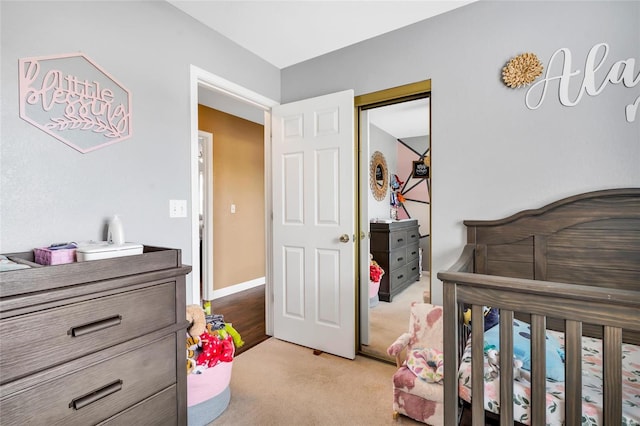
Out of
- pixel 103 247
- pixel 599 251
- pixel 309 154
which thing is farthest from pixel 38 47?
pixel 599 251

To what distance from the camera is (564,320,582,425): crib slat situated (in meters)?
0.88

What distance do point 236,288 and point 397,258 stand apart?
2.17m

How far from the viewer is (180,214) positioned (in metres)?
1.95

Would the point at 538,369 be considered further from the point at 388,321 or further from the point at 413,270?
the point at 413,270

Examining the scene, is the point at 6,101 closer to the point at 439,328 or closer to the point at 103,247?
the point at 103,247

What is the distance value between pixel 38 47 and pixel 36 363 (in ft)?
4.37

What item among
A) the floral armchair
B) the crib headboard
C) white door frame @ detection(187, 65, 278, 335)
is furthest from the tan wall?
the crib headboard

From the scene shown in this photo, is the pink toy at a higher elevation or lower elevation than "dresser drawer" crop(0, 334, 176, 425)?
lower

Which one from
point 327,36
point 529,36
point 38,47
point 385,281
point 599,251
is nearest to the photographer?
point 38,47

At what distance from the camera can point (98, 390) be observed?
1147 mm

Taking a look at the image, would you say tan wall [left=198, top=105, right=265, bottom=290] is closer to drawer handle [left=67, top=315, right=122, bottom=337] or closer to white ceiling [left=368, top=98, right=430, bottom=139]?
white ceiling [left=368, top=98, right=430, bottom=139]

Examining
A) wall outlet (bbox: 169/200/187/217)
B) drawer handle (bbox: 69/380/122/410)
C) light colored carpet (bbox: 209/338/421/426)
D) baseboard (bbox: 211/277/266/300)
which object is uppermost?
wall outlet (bbox: 169/200/187/217)

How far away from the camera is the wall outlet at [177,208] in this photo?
6.24 feet

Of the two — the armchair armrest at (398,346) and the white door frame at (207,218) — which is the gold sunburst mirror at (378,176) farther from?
the armchair armrest at (398,346)
